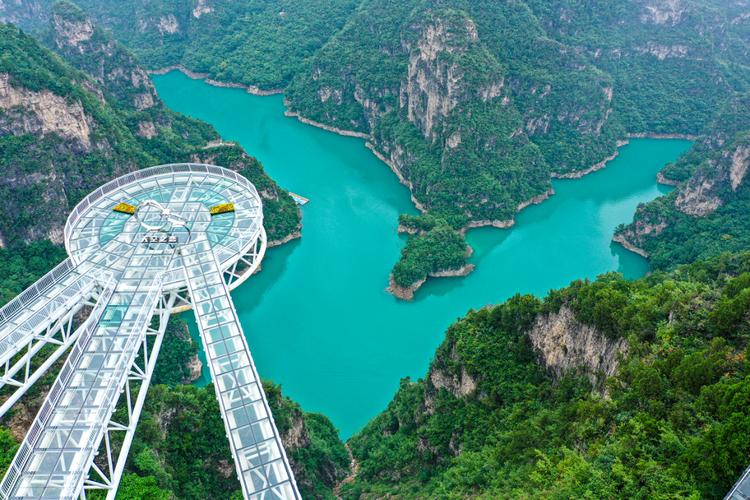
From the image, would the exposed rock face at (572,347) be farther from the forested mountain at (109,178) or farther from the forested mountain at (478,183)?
the forested mountain at (109,178)

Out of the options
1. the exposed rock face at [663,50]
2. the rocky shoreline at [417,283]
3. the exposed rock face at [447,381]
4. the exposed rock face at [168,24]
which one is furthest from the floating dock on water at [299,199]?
the exposed rock face at [168,24]

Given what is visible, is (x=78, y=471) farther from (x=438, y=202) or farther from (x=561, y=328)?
(x=438, y=202)

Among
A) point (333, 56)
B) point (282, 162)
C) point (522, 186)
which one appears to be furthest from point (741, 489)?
point (333, 56)

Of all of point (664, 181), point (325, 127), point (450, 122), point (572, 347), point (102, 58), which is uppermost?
point (102, 58)

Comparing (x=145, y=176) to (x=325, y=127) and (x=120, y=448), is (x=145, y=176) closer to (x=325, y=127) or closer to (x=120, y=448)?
(x=120, y=448)

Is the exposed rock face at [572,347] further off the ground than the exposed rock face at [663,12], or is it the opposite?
the exposed rock face at [663,12]

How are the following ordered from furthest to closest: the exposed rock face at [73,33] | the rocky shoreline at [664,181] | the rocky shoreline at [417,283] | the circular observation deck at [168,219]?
the exposed rock face at [73,33] → the rocky shoreline at [664,181] → the rocky shoreline at [417,283] → the circular observation deck at [168,219]

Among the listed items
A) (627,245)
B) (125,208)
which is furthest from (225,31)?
(125,208)
